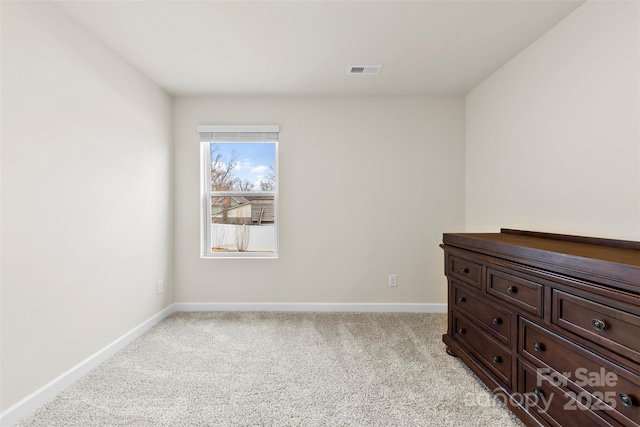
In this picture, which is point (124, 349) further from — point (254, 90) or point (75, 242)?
point (254, 90)

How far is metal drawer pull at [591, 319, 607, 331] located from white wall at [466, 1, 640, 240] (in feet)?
2.39

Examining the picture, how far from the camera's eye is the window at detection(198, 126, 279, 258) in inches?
137

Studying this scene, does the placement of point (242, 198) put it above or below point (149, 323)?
above

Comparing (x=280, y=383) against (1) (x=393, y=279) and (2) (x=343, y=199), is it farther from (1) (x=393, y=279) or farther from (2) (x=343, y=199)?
(2) (x=343, y=199)

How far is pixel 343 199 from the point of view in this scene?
3.38 metres

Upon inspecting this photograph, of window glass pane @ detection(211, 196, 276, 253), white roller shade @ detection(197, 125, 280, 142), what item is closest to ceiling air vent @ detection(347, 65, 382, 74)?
white roller shade @ detection(197, 125, 280, 142)

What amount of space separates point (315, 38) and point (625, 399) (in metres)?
2.51

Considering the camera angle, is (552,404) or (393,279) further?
(393,279)

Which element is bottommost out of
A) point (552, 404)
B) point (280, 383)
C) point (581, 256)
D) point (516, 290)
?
point (280, 383)

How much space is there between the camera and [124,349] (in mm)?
2508

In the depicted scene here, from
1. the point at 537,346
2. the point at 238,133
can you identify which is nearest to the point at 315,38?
the point at 238,133

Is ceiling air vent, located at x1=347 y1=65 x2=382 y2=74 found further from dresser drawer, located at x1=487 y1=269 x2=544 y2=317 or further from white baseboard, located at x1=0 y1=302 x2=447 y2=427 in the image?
white baseboard, located at x1=0 y1=302 x2=447 y2=427

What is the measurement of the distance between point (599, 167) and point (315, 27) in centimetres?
196

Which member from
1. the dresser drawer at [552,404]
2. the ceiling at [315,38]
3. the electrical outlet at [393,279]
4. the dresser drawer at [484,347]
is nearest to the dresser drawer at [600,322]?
the dresser drawer at [552,404]
